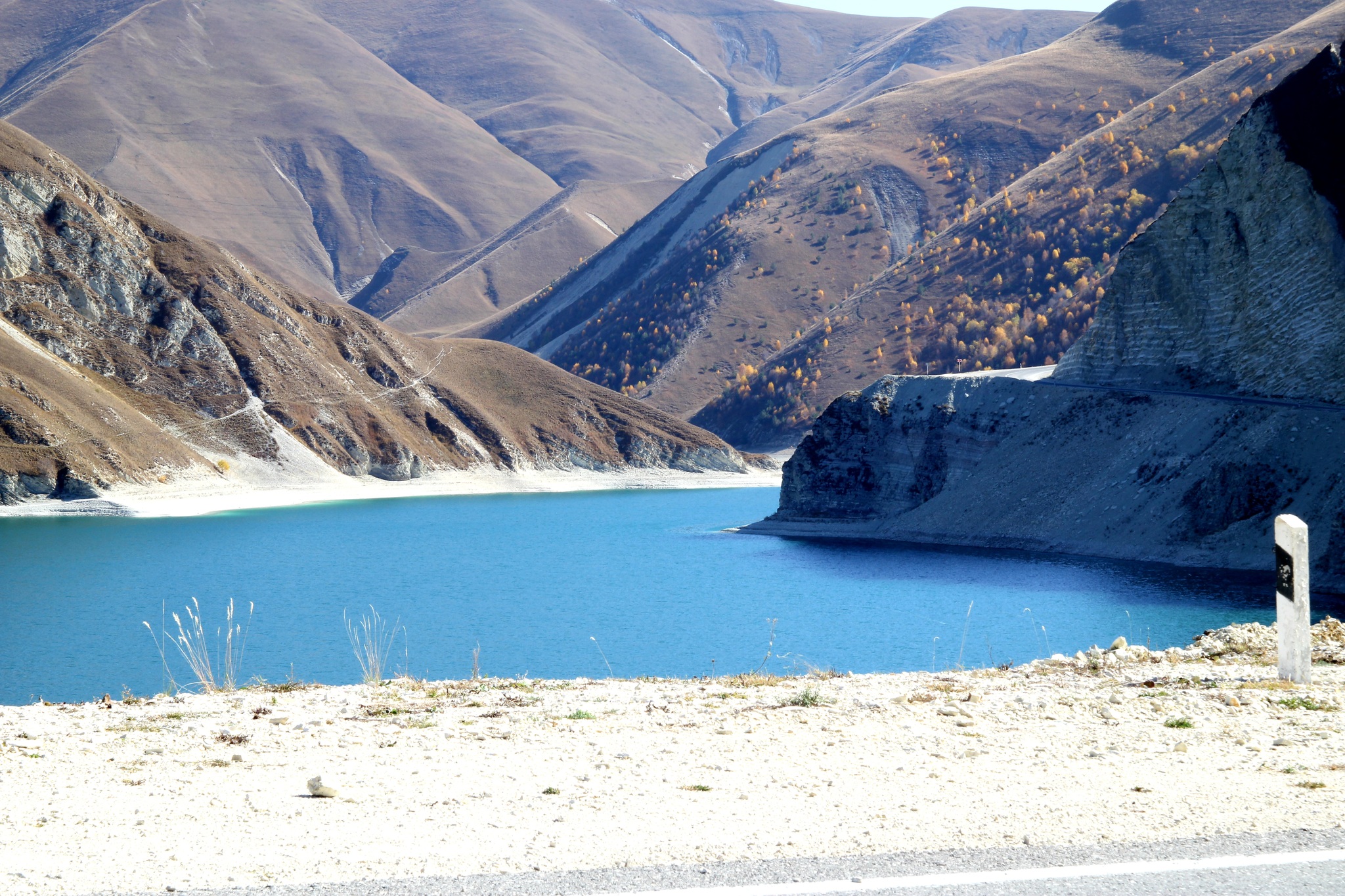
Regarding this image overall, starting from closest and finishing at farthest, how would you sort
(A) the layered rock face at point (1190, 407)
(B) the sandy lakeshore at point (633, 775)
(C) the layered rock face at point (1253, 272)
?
1. (B) the sandy lakeshore at point (633, 775)
2. (A) the layered rock face at point (1190, 407)
3. (C) the layered rock face at point (1253, 272)

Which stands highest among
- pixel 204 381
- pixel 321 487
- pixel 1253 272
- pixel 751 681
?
pixel 1253 272

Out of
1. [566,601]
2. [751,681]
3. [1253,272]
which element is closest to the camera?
[751,681]

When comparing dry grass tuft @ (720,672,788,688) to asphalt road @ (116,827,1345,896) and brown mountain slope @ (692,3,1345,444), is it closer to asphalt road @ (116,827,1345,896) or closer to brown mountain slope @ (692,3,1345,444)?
asphalt road @ (116,827,1345,896)

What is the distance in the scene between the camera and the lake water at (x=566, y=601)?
23781mm

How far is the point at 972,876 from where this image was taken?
573 cm

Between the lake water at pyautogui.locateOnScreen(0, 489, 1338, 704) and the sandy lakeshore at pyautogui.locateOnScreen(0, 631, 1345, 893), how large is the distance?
668 centimetres

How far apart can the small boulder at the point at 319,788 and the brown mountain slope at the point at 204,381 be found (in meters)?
70.4

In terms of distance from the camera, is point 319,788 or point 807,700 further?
point 807,700

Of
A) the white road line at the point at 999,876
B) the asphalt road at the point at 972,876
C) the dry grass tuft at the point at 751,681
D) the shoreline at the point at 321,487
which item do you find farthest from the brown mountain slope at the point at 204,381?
the white road line at the point at 999,876

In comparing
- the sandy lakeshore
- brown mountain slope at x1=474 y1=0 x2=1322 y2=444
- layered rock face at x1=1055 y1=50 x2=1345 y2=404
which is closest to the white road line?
the sandy lakeshore

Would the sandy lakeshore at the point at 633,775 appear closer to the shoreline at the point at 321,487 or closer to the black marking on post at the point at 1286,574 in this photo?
the black marking on post at the point at 1286,574

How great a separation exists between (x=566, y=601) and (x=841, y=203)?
5106 inches

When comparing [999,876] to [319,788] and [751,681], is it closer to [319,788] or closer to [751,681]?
[319,788]

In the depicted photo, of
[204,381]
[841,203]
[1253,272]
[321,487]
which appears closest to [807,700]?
[1253,272]
